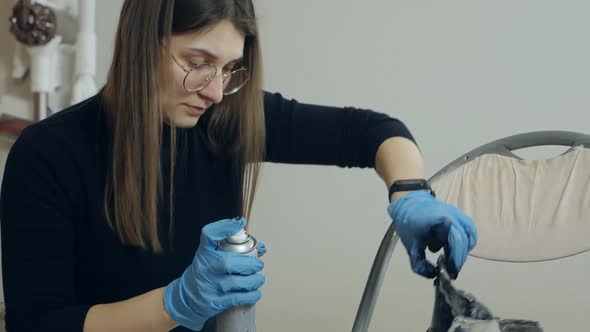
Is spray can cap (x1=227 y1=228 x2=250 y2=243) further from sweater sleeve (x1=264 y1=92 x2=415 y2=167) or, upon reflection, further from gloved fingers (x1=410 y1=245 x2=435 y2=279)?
sweater sleeve (x1=264 y1=92 x2=415 y2=167)

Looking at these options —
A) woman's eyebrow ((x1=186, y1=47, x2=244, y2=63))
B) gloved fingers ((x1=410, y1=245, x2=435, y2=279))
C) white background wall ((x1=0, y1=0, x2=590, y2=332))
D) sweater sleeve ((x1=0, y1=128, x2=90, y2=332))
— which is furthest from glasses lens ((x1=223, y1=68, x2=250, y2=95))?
white background wall ((x1=0, y1=0, x2=590, y2=332))

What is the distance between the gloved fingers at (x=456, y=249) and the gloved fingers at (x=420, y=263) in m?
0.02

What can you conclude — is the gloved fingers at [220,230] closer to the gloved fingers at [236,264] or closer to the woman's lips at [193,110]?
the gloved fingers at [236,264]

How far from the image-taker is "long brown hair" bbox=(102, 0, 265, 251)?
36.0 inches

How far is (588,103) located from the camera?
58.3 inches

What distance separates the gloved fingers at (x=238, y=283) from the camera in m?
0.77

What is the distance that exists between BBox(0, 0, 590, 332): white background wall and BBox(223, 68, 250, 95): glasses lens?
2.12ft

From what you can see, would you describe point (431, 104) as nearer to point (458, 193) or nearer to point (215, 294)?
point (458, 193)

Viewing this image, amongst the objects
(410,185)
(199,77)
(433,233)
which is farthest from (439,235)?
(199,77)

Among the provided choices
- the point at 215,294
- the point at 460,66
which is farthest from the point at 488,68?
the point at 215,294

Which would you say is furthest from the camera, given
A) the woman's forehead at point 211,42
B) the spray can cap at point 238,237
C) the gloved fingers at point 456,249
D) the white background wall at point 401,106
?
the white background wall at point 401,106

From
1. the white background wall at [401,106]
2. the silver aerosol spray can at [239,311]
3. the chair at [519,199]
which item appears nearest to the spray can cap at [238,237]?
the silver aerosol spray can at [239,311]

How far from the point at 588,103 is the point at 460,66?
0.30 m

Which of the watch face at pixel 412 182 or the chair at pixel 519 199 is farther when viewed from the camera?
the chair at pixel 519 199
